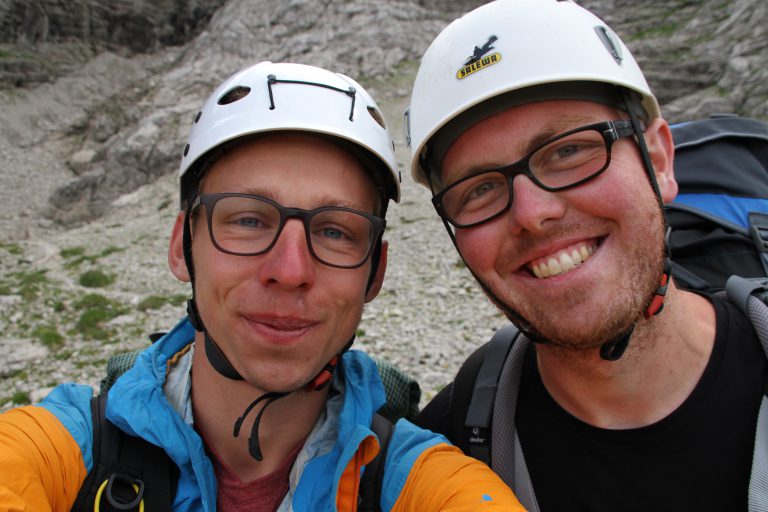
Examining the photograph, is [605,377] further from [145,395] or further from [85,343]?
[85,343]

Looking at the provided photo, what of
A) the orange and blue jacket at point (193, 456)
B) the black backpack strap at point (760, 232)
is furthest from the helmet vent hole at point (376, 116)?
the black backpack strap at point (760, 232)

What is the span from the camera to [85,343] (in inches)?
433

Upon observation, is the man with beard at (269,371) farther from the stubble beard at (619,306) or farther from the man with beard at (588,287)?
the stubble beard at (619,306)

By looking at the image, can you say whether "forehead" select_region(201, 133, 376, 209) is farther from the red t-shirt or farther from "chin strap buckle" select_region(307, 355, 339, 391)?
the red t-shirt

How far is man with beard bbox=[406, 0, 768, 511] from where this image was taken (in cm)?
236

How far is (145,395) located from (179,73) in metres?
46.0

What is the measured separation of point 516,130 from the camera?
8.28 feet

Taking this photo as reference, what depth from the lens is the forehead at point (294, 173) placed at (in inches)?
102

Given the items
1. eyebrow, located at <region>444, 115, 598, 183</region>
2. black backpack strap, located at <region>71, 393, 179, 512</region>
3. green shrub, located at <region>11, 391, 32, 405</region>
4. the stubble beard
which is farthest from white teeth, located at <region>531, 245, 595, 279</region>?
green shrub, located at <region>11, 391, 32, 405</region>

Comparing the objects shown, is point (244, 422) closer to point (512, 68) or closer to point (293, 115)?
point (293, 115)

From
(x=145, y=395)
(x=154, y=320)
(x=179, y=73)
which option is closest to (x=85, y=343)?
(x=154, y=320)

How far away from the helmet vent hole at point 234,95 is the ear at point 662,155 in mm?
2513

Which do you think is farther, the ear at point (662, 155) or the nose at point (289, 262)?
the ear at point (662, 155)

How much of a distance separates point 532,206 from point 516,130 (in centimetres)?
44
